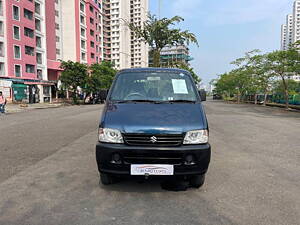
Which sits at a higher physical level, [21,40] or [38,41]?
[38,41]

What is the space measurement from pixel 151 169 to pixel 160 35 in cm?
1332

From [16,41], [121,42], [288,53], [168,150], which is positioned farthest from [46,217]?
[121,42]

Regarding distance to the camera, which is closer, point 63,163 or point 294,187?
point 294,187

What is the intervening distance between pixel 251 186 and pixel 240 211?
935mm

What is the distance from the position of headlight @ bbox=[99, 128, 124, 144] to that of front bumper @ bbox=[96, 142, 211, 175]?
7cm

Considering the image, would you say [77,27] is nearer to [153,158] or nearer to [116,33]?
[116,33]

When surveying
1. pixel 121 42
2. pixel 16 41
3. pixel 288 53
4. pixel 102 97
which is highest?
pixel 121 42

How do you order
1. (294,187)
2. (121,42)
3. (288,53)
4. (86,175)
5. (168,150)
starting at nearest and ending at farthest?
(168,150) → (294,187) → (86,175) → (288,53) → (121,42)

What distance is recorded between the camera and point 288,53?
60.1ft

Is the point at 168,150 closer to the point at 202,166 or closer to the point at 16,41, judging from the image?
the point at 202,166

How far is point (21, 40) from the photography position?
3012 cm

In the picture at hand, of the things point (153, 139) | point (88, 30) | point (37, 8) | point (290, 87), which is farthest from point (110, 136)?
point (88, 30)

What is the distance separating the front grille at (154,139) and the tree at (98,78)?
99.5 feet

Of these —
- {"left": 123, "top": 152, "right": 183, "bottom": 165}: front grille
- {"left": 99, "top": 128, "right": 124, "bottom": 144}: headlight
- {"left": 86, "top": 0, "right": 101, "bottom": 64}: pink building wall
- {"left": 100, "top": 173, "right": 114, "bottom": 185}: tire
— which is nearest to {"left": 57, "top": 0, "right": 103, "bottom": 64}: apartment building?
{"left": 86, "top": 0, "right": 101, "bottom": 64}: pink building wall
